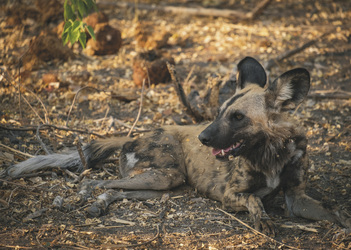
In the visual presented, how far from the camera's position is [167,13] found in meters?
9.22

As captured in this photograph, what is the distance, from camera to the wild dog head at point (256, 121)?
347 centimetres

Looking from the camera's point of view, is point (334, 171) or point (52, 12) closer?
point (334, 171)

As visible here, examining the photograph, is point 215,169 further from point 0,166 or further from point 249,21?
point 249,21

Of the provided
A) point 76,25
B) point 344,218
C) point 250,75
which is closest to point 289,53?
point 250,75

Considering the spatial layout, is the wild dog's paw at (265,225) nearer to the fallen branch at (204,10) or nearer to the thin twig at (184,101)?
the thin twig at (184,101)

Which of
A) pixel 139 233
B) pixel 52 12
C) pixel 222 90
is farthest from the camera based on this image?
pixel 52 12

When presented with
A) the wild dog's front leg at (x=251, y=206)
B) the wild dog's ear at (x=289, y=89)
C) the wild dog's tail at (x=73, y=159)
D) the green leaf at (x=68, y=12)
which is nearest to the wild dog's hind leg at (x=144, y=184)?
the wild dog's tail at (x=73, y=159)

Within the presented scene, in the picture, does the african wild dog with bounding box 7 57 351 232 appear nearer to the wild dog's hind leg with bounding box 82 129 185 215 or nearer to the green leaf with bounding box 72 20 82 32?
the wild dog's hind leg with bounding box 82 129 185 215

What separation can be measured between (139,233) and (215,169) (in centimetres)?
114

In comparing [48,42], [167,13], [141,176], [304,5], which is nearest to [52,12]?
[48,42]

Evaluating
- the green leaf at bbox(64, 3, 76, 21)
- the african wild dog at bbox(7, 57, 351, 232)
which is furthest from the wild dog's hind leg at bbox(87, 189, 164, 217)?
the green leaf at bbox(64, 3, 76, 21)

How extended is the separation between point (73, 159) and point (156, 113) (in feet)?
5.68

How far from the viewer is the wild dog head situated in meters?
3.47

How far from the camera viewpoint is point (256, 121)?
3.50 m
